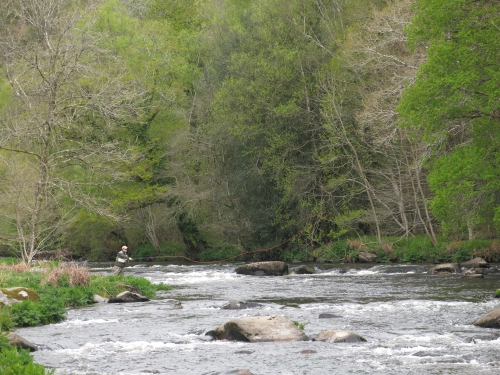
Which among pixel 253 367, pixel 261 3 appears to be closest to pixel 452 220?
pixel 253 367

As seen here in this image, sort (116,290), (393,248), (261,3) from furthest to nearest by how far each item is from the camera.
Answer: (261,3)
(393,248)
(116,290)

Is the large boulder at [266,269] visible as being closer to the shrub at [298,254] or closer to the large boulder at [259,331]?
the shrub at [298,254]

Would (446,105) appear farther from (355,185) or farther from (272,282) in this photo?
(355,185)

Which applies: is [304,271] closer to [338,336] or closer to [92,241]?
[338,336]

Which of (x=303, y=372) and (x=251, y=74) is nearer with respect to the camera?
(x=303, y=372)

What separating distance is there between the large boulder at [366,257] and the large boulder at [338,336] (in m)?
22.0

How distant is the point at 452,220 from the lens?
2636cm

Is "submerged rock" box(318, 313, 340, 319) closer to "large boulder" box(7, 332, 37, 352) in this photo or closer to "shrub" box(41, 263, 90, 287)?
"large boulder" box(7, 332, 37, 352)

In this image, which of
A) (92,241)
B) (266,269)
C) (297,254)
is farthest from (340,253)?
(92,241)

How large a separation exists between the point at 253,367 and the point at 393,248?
25.0 meters

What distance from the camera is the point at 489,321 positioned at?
14.7 m

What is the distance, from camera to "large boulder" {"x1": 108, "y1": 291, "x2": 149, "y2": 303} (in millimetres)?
20219

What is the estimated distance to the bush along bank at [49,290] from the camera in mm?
15797

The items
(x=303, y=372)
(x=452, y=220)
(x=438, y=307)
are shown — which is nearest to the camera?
(x=303, y=372)
